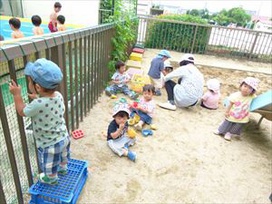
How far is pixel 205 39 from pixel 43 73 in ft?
30.6

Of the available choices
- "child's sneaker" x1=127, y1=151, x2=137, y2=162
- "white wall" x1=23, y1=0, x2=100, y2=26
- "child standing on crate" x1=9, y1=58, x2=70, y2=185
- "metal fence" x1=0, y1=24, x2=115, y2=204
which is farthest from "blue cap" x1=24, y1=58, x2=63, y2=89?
"white wall" x1=23, y1=0, x2=100, y2=26

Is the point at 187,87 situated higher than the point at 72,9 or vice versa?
the point at 72,9

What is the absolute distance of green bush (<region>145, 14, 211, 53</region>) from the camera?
31.2ft

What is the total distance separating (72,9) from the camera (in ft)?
31.3

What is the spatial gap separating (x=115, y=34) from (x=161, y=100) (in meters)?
1.64

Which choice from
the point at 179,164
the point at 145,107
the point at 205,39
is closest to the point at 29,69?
the point at 179,164

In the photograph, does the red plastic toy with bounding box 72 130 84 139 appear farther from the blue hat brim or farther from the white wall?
Result: the white wall

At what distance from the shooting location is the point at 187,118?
13.2 ft

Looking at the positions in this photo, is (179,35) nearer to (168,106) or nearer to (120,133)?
(168,106)

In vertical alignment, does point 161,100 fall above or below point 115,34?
below

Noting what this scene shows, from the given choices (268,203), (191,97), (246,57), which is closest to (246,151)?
(268,203)

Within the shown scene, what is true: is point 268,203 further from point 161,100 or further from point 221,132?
point 161,100

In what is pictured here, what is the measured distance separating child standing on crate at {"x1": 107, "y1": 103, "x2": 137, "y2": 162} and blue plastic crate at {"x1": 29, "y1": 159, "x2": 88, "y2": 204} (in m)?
0.68

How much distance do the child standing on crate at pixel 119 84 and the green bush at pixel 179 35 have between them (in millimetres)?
5824
